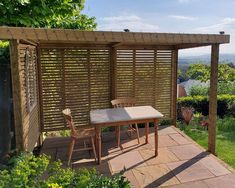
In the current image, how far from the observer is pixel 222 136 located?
18.8 feet

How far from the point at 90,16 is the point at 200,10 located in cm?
439

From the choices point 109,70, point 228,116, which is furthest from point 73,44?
point 228,116

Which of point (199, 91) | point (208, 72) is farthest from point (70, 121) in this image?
point (208, 72)

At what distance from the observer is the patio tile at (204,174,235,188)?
324 centimetres

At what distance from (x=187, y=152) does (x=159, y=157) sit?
0.61 meters

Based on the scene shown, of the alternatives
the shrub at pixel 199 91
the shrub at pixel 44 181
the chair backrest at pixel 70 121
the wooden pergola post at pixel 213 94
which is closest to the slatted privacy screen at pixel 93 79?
the chair backrest at pixel 70 121

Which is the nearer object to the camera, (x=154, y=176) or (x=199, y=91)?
(x=154, y=176)

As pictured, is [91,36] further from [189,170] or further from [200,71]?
[200,71]

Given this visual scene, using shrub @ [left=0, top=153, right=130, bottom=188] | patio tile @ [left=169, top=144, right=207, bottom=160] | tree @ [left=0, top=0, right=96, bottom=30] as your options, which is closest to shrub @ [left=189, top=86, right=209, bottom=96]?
patio tile @ [left=169, top=144, right=207, bottom=160]

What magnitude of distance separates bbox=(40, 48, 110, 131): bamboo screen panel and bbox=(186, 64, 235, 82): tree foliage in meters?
6.10

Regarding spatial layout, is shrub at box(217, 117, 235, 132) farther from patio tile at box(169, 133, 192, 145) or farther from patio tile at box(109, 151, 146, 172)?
patio tile at box(109, 151, 146, 172)

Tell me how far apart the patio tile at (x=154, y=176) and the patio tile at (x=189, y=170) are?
0.12 metres

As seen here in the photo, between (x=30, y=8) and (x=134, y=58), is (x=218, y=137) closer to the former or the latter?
(x=134, y=58)

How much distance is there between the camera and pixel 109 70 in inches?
213
